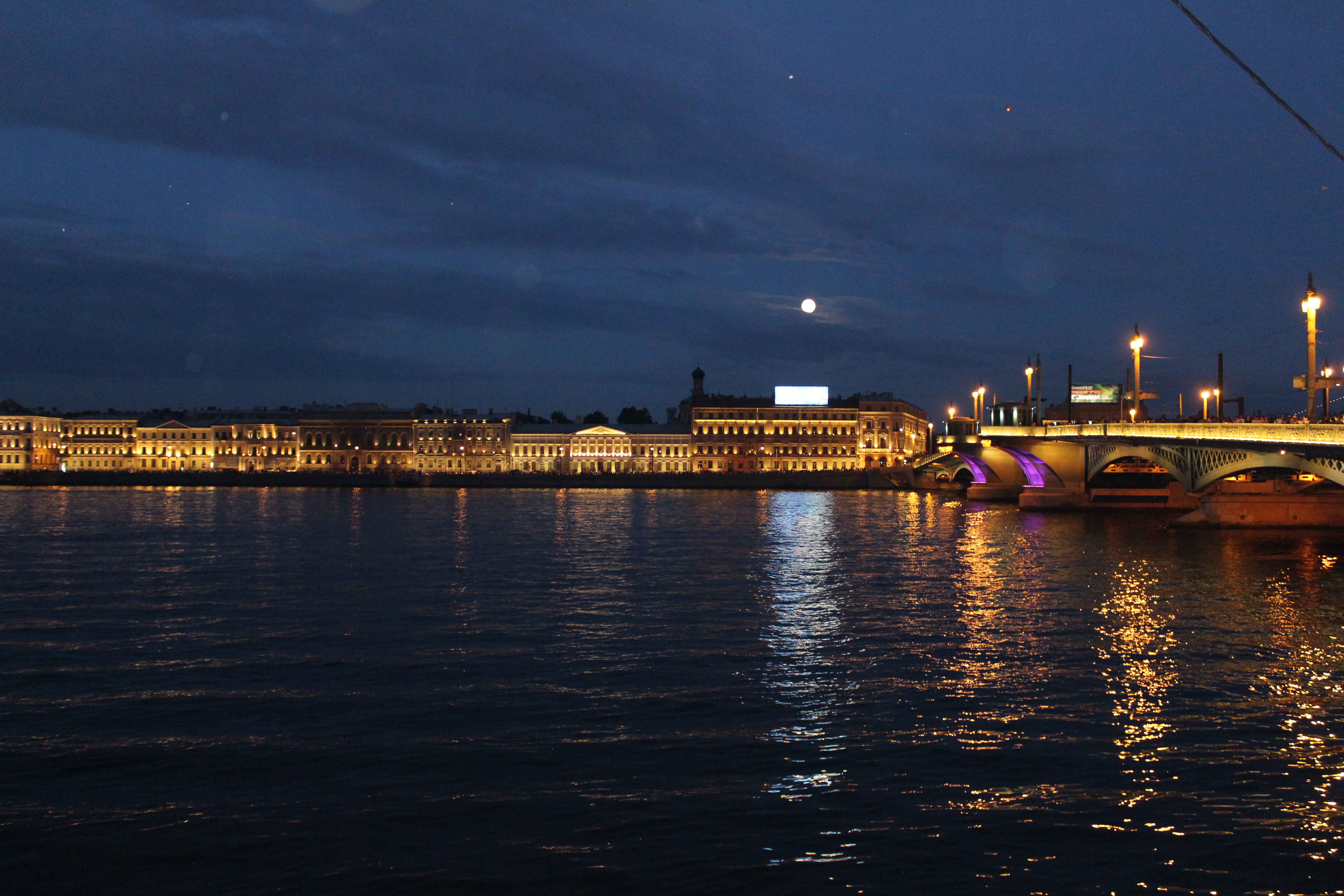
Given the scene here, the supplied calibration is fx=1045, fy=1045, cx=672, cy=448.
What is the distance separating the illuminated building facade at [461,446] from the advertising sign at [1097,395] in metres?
67.5

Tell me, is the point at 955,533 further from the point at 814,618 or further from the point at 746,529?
the point at 814,618

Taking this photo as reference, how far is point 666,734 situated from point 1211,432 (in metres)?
32.4

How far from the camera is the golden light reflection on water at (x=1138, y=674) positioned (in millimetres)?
10398

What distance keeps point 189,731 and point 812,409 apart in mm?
116001

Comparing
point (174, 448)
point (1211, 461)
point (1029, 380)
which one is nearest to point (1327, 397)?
point (1211, 461)

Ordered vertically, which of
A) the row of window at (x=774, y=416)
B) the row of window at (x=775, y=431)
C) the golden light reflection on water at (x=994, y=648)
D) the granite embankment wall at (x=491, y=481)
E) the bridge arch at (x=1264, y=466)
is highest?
the row of window at (x=774, y=416)

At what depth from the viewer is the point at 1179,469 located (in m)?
47.7

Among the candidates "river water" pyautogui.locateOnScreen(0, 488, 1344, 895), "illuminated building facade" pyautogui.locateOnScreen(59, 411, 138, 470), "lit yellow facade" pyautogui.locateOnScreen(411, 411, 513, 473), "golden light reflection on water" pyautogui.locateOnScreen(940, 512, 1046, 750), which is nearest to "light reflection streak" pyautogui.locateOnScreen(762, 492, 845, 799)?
"river water" pyautogui.locateOnScreen(0, 488, 1344, 895)

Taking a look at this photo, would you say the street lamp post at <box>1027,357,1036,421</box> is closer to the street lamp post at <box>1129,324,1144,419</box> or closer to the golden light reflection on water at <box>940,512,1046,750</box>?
the street lamp post at <box>1129,324,1144,419</box>

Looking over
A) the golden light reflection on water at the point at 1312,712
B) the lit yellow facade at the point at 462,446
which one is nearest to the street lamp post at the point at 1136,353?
the golden light reflection on water at the point at 1312,712

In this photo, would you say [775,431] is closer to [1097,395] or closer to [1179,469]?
[1097,395]

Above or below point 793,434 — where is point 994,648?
below

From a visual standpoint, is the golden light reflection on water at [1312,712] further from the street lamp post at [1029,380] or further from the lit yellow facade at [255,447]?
the lit yellow facade at [255,447]

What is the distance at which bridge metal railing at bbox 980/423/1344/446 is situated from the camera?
30.2m
